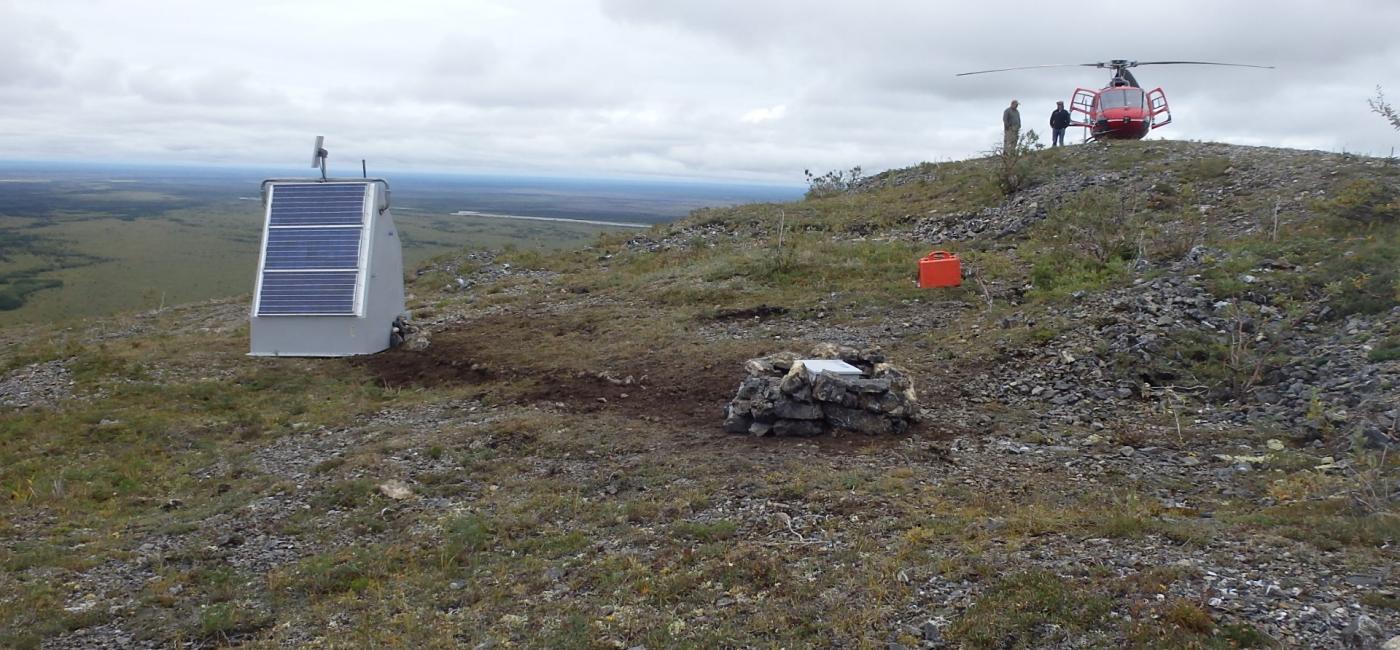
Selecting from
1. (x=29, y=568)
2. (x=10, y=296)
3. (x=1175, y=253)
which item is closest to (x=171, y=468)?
(x=29, y=568)

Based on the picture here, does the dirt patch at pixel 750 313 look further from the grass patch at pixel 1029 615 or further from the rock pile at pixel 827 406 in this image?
the grass patch at pixel 1029 615

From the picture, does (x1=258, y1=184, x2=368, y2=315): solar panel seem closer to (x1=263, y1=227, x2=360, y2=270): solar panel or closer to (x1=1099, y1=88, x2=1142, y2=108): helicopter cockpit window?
(x1=263, y1=227, x2=360, y2=270): solar panel

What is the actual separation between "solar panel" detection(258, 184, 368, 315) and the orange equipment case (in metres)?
8.04

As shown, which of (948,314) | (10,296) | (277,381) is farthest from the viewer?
(10,296)

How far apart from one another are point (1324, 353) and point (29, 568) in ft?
35.9

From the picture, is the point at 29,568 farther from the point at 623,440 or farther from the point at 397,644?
the point at 623,440

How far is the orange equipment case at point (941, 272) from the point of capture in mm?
13633

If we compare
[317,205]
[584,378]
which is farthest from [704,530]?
[317,205]

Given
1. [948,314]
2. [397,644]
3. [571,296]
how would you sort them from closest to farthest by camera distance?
[397,644]
[948,314]
[571,296]

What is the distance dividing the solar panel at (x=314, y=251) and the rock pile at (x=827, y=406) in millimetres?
6494

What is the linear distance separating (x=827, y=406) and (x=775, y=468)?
1161 mm

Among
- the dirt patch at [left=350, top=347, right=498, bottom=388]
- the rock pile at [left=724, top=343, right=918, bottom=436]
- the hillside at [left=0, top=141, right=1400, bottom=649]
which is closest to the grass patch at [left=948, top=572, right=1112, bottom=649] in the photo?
the hillside at [left=0, top=141, right=1400, bottom=649]

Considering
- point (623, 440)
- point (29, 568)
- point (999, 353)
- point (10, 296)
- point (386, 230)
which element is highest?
point (386, 230)

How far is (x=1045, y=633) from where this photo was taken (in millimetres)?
4574
